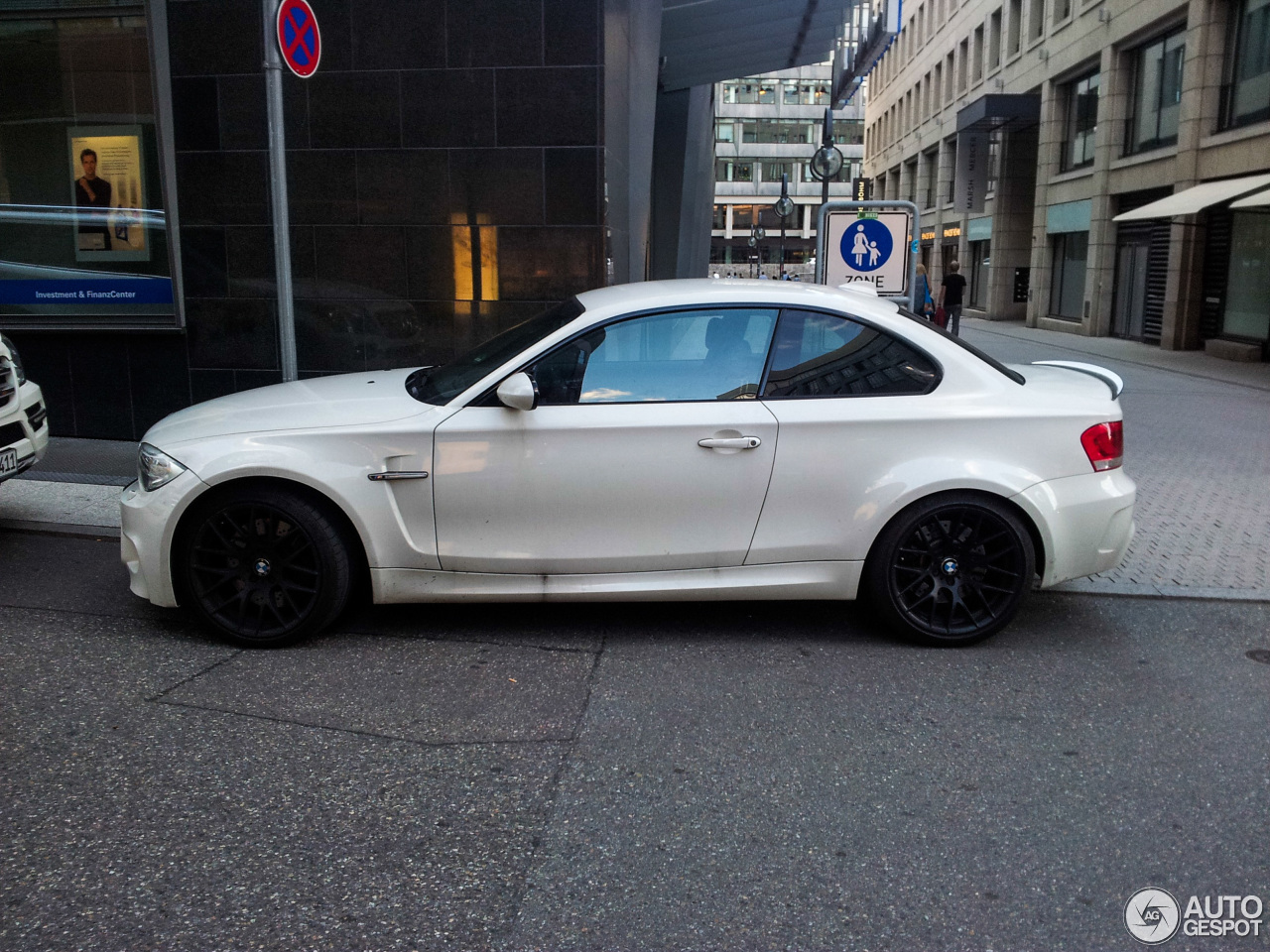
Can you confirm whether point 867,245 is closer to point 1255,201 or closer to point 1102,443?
point 1102,443

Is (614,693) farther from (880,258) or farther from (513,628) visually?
(880,258)

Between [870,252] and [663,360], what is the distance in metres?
5.58

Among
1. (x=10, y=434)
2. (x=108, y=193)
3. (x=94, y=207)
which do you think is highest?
(x=108, y=193)

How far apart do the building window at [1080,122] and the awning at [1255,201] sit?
11.4 m

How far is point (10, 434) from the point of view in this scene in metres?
6.56

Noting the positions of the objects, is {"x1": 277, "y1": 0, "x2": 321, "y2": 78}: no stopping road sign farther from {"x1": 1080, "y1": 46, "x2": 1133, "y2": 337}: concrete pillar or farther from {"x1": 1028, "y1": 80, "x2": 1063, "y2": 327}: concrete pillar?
{"x1": 1028, "y1": 80, "x2": 1063, "y2": 327}: concrete pillar

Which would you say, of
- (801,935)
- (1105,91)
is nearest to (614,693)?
(801,935)

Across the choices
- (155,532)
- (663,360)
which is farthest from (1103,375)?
(155,532)

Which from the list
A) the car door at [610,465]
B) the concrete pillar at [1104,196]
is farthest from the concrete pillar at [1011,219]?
the car door at [610,465]

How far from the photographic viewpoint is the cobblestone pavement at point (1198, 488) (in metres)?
5.97

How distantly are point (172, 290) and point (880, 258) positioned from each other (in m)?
6.15

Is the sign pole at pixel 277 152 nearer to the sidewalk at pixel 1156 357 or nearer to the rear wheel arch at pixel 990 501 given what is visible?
the rear wheel arch at pixel 990 501

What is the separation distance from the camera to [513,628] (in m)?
5.13

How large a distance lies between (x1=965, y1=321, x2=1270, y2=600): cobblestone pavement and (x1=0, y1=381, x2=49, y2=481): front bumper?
5933 mm
